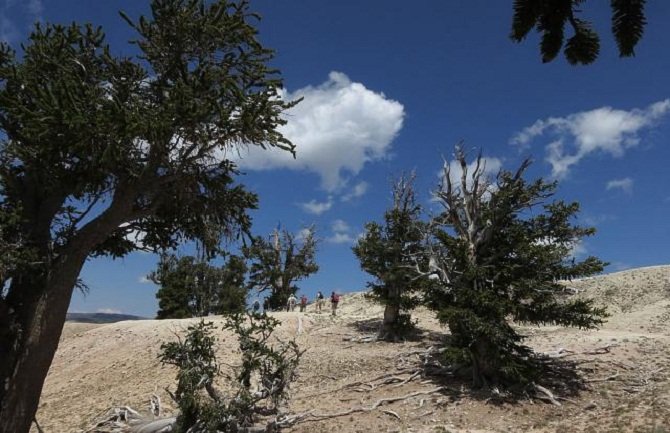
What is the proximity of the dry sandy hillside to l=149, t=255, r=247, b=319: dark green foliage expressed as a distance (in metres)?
21.7

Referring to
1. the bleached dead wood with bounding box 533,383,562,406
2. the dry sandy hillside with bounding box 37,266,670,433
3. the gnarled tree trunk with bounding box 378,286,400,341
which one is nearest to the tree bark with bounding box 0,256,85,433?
the dry sandy hillside with bounding box 37,266,670,433

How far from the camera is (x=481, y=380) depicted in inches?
711

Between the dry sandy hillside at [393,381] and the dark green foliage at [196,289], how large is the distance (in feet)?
A: 71.3

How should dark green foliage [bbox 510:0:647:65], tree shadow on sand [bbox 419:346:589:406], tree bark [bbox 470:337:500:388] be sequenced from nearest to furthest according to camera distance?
dark green foliage [bbox 510:0:647:65]
tree shadow on sand [bbox 419:346:589:406]
tree bark [bbox 470:337:500:388]

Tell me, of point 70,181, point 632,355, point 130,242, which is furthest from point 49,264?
point 632,355

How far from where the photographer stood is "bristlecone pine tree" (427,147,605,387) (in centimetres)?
1747

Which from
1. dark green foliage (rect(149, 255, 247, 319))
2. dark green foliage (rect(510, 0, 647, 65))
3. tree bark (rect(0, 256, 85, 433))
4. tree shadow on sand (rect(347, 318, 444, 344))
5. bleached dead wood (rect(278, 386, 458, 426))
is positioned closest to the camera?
dark green foliage (rect(510, 0, 647, 65))

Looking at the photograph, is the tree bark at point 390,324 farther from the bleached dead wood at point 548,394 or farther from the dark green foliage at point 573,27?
the dark green foliage at point 573,27

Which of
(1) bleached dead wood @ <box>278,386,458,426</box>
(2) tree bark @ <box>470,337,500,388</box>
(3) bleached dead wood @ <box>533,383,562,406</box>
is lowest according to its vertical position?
(1) bleached dead wood @ <box>278,386,458,426</box>

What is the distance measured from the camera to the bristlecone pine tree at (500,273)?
57.3 ft

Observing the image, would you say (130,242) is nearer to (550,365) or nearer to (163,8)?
(163,8)

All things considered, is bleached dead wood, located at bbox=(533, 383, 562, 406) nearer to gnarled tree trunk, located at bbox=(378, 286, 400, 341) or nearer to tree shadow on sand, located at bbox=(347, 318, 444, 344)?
tree shadow on sand, located at bbox=(347, 318, 444, 344)

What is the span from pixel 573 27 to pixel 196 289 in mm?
58245

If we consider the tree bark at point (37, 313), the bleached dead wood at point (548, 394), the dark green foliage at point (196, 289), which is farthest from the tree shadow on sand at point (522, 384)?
the dark green foliage at point (196, 289)
